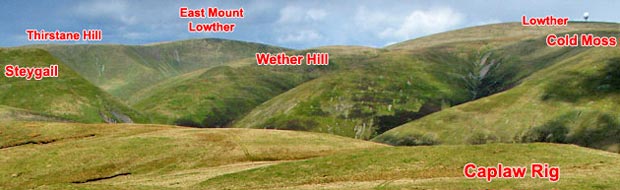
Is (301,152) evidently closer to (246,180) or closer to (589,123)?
(246,180)

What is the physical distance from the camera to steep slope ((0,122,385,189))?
68.6 metres

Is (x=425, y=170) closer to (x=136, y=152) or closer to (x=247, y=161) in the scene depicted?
(x=247, y=161)

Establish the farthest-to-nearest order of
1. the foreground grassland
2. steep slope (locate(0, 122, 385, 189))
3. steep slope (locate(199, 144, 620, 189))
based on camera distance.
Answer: steep slope (locate(0, 122, 385, 189)), the foreground grassland, steep slope (locate(199, 144, 620, 189))

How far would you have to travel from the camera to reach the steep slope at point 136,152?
6856cm

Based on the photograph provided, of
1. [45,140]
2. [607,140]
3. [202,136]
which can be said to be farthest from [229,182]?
[607,140]

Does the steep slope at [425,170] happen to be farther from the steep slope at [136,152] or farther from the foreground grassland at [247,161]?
the steep slope at [136,152]

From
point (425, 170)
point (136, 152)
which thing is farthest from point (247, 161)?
point (425, 170)

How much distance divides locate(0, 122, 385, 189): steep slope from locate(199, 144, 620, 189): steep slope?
9.84 m

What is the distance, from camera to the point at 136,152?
263 ft

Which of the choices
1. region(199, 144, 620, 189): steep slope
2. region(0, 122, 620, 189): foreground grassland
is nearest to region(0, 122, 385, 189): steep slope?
region(0, 122, 620, 189): foreground grassland

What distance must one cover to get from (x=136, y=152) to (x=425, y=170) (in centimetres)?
4781

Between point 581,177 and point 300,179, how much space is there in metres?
30.6

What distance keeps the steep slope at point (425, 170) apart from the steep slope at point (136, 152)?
9.84m

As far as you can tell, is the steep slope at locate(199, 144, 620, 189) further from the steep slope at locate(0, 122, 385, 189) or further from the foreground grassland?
the steep slope at locate(0, 122, 385, 189)
